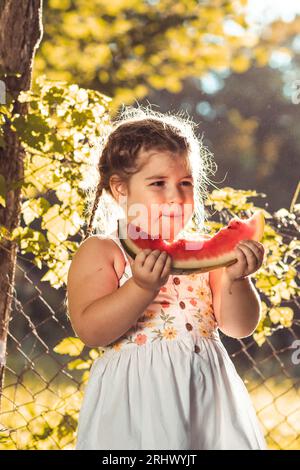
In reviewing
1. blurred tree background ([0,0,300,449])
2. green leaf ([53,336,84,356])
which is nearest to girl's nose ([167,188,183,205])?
blurred tree background ([0,0,300,449])

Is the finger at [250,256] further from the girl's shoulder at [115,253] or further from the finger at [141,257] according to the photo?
the girl's shoulder at [115,253]

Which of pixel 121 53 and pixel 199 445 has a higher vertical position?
pixel 121 53

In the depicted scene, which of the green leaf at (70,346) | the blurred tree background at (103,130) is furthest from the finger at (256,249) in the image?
the green leaf at (70,346)

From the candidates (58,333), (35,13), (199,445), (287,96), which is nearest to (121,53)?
(58,333)

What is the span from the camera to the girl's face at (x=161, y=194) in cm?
222

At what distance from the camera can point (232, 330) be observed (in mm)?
2334

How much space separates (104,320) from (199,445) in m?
0.44

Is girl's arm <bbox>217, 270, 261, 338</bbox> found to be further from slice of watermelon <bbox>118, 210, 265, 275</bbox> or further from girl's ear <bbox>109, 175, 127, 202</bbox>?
girl's ear <bbox>109, 175, 127, 202</bbox>

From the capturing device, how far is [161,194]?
2.22 meters

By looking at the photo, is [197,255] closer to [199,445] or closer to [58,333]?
[199,445]

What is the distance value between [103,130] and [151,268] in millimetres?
1177

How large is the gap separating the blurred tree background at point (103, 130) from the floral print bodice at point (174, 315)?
781 mm

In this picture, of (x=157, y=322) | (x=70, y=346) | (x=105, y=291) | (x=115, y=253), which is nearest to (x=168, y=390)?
(x=157, y=322)
